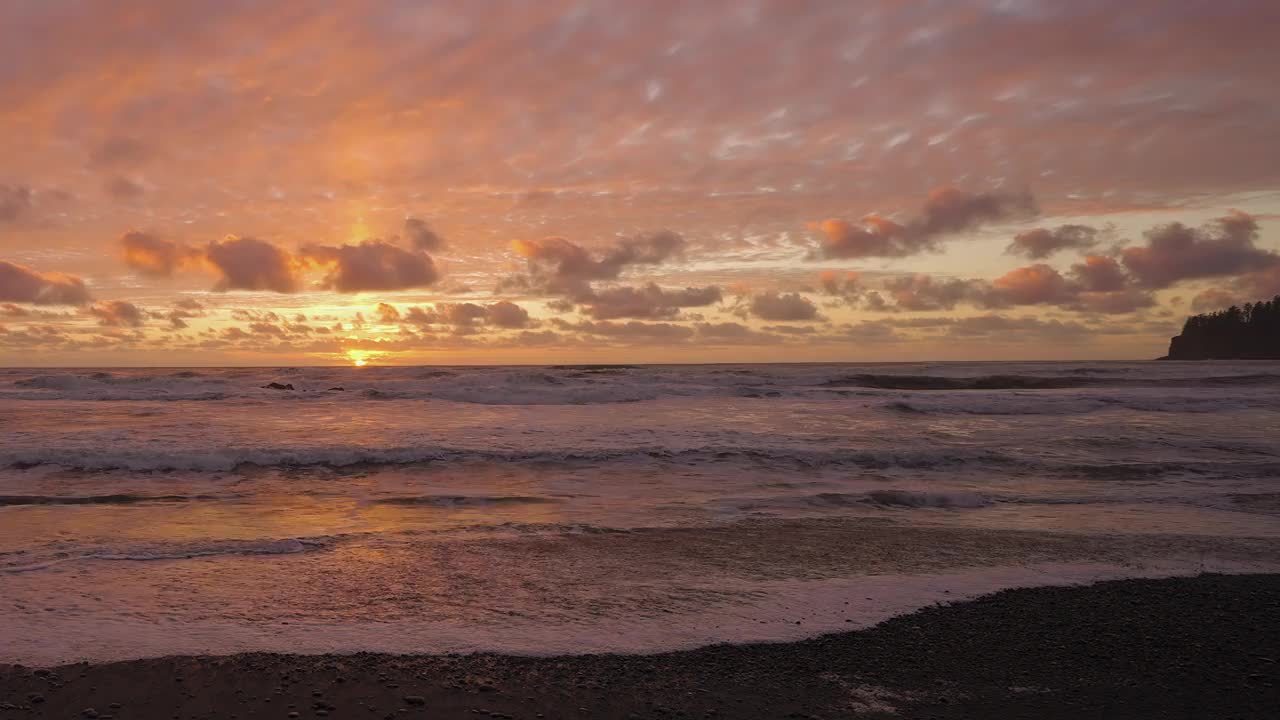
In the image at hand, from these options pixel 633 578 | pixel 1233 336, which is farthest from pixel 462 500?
pixel 1233 336

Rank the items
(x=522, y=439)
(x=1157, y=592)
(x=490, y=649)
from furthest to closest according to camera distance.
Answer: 1. (x=522, y=439)
2. (x=1157, y=592)
3. (x=490, y=649)

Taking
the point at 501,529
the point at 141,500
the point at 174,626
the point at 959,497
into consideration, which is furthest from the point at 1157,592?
the point at 141,500

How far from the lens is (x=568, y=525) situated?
10.0m

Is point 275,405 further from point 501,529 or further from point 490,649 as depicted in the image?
point 490,649

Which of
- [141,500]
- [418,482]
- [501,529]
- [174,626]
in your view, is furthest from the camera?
[418,482]

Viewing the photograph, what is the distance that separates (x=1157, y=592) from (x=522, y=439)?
48.2 feet

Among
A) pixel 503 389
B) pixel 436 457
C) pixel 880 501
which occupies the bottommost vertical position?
pixel 880 501

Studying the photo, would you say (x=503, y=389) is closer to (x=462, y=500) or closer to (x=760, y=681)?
(x=462, y=500)

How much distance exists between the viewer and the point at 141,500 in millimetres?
11734

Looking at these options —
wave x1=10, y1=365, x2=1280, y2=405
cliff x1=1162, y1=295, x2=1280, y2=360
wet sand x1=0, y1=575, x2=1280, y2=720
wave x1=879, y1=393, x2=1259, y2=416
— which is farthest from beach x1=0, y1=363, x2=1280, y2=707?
cliff x1=1162, y1=295, x2=1280, y2=360

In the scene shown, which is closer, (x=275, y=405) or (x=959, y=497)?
(x=959, y=497)

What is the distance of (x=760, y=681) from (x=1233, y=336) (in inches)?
5400

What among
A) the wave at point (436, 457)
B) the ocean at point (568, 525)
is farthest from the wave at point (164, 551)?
the wave at point (436, 457)

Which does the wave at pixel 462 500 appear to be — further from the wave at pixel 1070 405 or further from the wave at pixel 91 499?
the wave at pixel 1070 405
